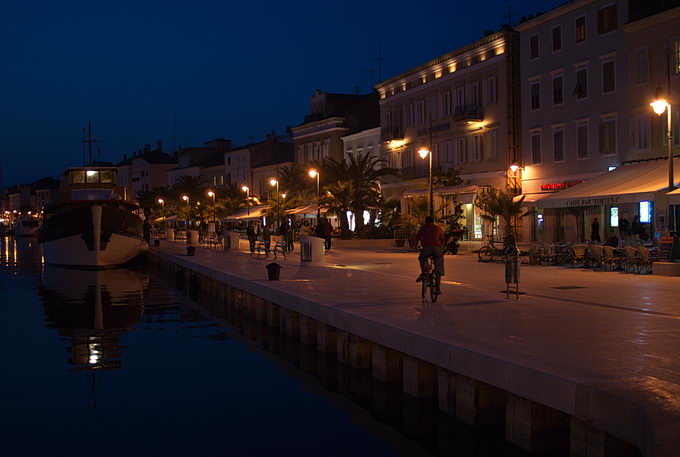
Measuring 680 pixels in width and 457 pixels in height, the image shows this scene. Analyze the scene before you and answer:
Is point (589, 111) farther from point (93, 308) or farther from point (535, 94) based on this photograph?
point (93, 308)

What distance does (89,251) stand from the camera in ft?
145

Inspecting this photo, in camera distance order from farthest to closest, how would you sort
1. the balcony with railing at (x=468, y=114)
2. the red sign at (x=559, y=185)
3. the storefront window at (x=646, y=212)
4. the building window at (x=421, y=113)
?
the building window at (x=421, y=113), the balcony with railing at (x=468, y=114), the red sign at (x=559, y=185), the storefront window at (x=646, y=212)

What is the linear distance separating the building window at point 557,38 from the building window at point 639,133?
7.27m

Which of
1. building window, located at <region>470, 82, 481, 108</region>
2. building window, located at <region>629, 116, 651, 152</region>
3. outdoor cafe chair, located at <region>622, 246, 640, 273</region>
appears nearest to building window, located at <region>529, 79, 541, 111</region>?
building window, located at <region>470, 82, 481, 108</region>

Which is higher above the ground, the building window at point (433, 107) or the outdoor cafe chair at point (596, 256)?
the building window at point (433, 107)

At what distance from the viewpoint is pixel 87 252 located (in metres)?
44.2

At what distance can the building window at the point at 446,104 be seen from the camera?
53188 millimetres

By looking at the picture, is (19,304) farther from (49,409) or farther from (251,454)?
(251,454)

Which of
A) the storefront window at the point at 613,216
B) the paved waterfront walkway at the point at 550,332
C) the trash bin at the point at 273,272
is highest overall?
the storefront window at the point at 613,216

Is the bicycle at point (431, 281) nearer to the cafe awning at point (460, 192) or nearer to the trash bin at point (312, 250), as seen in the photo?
the trash bin at point (312, 250)

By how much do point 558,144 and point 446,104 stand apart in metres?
11.7

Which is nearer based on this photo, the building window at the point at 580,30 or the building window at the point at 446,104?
the building window at the point at 580,30

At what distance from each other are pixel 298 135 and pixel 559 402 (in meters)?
72.1

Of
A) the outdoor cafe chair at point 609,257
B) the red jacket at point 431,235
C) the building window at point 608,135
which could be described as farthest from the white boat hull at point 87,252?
the red jacket at point 431,235
